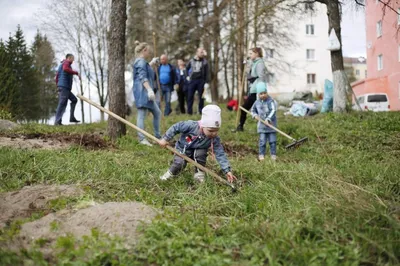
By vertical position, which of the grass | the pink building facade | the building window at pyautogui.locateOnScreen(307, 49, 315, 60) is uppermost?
the building window at pyautogui.locateOnScreen(307, 49, 315, 60)

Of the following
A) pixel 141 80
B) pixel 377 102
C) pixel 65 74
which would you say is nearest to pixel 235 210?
pixel 141 80

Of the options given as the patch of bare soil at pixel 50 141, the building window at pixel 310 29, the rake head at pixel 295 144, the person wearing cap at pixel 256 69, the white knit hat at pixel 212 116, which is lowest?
the rake head at pixel 295 144

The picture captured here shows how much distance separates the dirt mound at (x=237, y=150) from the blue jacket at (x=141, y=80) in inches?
69.5

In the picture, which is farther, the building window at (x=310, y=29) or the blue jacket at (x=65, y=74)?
the building window at (x=310, y=29)

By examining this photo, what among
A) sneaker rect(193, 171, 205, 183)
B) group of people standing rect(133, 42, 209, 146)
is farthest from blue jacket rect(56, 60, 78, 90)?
sneaker rect(193, 171, 205, 183)

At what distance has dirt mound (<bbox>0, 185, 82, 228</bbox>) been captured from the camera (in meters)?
3.51

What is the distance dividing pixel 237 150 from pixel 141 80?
2329 mm

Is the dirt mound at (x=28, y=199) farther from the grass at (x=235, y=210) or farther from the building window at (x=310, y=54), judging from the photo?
the building window at (x=310, y=54)

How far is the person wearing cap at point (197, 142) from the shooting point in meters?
4.79

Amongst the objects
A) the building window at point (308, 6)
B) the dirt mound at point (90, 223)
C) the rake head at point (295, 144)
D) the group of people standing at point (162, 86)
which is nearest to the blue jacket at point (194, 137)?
the dirt mound at point (90, 223)

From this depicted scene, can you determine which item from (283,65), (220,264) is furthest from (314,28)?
(220,264)

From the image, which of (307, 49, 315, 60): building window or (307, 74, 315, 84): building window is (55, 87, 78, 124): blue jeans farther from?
(307, 49, 315, 60): building window

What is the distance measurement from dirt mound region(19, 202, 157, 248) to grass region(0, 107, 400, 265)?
0.14m

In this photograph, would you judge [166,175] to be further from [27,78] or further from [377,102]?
[27,78]
